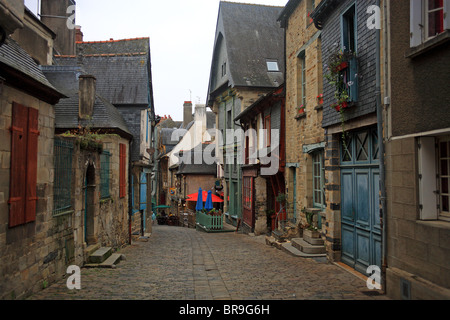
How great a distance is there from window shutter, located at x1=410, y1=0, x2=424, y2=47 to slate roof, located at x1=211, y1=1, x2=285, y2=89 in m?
15.0

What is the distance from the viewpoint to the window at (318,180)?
403 inches

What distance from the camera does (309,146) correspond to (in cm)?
1089

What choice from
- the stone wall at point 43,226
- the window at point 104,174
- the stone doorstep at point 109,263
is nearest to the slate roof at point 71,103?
the window at point 104,174

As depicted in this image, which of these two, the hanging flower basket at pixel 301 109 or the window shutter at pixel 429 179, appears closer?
the window shutter at pixel 429 179

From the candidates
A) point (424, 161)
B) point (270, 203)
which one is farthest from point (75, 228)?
point (270, 203)

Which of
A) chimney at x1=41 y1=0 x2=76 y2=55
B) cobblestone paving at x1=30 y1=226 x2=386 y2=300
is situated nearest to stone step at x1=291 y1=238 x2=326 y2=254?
cobblestone paving at x1=30 y1=226 x2=386 y2=300

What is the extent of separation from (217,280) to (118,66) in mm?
12455

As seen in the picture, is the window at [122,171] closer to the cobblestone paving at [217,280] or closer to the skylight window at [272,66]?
the cobblestone paving at [217,280]

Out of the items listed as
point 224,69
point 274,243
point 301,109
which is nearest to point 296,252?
point 274,243

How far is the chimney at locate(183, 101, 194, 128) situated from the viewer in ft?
131

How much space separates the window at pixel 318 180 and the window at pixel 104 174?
5678 mm

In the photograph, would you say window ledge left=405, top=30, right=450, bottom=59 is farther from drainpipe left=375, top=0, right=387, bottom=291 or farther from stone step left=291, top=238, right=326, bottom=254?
stone step left=291, top=238, right=326, bottom=254
